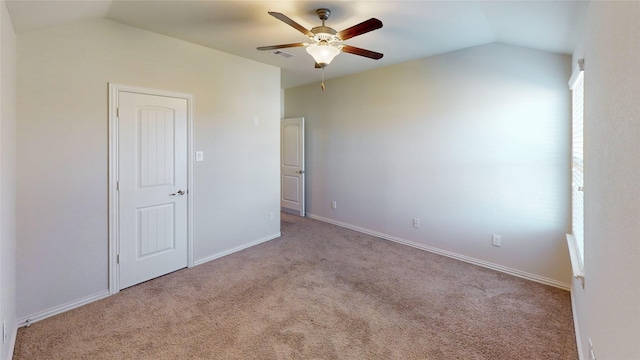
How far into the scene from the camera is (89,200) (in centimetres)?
261

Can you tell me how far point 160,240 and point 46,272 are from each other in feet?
3.02

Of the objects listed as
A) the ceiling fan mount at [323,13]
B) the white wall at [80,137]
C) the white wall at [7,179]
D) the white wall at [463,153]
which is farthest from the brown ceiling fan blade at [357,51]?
the white wall at [7,179]

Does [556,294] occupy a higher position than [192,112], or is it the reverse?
[192,112]

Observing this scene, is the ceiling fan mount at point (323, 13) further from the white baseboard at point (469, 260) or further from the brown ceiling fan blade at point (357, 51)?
the white baseboard at point (469, 260)

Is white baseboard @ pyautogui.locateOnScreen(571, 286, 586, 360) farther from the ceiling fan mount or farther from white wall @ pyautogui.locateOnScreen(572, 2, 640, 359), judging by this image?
the ceiling fan mount

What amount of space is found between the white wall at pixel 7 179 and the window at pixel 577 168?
3636mm

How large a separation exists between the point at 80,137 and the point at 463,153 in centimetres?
396

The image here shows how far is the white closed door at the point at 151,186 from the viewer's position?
2.83 metres

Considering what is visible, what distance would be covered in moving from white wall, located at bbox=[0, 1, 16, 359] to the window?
364cm

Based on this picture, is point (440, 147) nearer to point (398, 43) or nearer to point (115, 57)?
point (398, 43)

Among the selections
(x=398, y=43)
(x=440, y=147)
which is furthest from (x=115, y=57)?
(x=440, y=147)

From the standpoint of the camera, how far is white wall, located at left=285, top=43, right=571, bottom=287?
296cm

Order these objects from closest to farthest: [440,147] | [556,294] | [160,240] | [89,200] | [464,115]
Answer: [89,200], [556,294], [160,240], [464,115], [440,147]

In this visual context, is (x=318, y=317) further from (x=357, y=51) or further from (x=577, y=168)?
(x=577, y=168)
